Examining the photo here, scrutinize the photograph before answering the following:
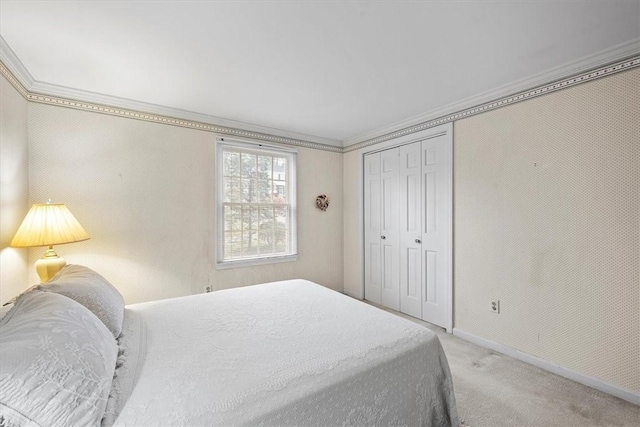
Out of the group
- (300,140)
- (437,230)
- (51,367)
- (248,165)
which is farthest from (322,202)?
(51,367)

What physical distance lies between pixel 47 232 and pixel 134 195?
881mm

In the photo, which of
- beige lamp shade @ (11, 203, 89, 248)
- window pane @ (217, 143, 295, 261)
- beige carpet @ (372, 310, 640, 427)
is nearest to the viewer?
beige carpet @ (372, 310, 640, 427)

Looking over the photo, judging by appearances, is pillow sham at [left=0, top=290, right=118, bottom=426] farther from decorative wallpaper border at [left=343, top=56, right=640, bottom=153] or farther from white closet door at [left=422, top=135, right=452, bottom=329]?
decorative wallpaper border at [left=343, top=56, right=640, bottom=153]

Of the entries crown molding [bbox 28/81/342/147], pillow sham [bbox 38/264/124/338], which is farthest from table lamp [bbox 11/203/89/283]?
crown molding [bbox 28/81/342/147]

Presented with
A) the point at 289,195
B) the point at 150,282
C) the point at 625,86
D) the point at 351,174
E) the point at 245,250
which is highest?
the point at 625,86

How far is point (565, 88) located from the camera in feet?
7.52

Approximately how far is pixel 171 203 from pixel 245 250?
1.04 m

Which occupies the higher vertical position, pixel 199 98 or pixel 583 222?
pixel 199 98

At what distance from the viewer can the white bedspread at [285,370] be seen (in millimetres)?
1047

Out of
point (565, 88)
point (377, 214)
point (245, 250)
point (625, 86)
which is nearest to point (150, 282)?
point (245, 250)

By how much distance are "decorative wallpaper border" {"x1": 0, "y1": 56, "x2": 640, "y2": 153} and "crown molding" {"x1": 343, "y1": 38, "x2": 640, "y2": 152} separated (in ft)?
0.06

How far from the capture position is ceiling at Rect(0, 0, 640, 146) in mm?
1642

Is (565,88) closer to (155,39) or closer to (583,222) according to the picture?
(583,222)

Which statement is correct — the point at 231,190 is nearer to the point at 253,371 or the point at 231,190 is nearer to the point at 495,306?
the point at 253,371
